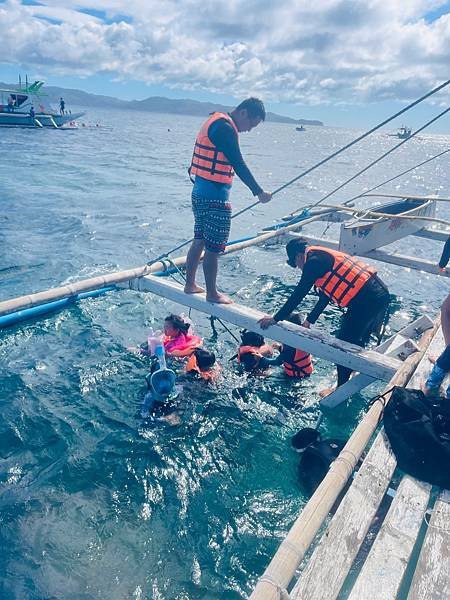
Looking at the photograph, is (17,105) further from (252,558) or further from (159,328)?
(252,558)

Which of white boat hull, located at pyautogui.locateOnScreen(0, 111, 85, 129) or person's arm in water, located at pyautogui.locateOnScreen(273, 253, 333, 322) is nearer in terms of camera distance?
person's arm in water, located at pyautogui.locateOnScreen(273, 253, 333, 322)

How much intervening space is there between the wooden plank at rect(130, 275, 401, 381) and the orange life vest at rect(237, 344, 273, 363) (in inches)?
43.1

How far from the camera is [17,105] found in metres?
59.3

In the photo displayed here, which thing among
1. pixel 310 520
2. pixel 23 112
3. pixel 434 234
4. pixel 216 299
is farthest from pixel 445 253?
pixel 23 112

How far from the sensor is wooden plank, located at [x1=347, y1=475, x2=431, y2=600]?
2.72 m

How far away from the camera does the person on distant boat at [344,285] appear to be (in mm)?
5820

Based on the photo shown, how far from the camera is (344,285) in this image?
5.95 m

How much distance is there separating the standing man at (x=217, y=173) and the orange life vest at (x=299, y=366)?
A: 62.2 inches

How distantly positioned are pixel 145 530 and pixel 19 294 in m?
7.34

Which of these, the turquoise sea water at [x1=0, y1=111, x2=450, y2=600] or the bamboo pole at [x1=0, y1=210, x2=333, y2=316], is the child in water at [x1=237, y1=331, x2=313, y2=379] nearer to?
the turquoise sea water at [x1=0, y1=111, x2=450, y2=600]

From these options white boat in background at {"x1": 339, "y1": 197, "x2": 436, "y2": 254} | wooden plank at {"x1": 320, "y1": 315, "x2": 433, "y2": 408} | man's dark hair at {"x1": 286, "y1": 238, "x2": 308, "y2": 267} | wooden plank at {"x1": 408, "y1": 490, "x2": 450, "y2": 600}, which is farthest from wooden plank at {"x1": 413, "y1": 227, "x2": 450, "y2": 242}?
wooden plank at {"x1": 408, "y1": 490, "x2": 450, "y2": 600}

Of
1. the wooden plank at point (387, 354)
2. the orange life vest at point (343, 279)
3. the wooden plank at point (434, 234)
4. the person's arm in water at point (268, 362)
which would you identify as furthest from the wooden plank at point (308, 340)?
the wooden plank at point (434, 234)

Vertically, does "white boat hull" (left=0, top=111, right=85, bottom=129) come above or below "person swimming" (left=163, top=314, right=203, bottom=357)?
above

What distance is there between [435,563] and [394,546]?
264mm
